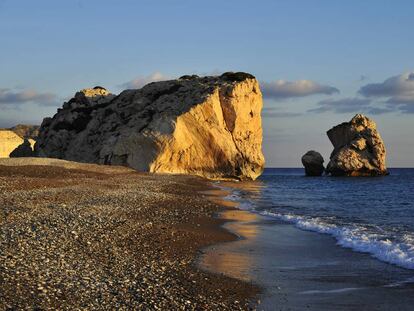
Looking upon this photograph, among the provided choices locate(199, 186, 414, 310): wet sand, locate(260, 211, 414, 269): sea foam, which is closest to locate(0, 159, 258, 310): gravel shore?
locate(199, 186, 414, 310): wet sand

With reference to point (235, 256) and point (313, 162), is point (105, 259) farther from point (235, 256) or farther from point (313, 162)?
point (313, 162)

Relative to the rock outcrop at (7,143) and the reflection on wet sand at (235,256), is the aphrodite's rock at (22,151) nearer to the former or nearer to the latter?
the rock outcrop at (7,143)

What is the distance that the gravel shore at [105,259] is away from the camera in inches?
302

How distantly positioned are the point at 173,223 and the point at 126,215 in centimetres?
193

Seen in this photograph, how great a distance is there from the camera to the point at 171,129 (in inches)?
2552

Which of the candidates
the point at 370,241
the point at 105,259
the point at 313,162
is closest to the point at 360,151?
the point at 313,162

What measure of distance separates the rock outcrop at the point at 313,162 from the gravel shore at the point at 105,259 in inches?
3993

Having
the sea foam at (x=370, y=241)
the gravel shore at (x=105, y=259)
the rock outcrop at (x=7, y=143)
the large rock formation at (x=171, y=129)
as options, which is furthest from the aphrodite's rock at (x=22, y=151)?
the sea foam at (x=370, y=241)

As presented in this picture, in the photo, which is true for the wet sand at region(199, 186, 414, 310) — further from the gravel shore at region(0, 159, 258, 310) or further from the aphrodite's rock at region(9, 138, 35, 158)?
the aphrodite's rock at region(9, 138, 35, 158)

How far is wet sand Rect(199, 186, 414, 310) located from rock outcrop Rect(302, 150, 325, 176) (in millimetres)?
103718

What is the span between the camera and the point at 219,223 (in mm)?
20109

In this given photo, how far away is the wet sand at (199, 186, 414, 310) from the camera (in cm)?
862

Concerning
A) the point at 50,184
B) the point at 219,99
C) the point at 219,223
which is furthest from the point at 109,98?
the point at 219,223

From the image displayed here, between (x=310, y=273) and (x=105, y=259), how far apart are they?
4.68m
